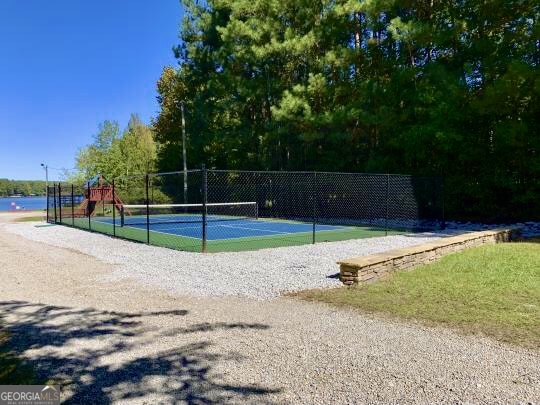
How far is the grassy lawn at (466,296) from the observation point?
4702 mm

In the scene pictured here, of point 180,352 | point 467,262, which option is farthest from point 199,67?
point 180,352

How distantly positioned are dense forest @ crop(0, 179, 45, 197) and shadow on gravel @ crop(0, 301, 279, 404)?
122753 mm

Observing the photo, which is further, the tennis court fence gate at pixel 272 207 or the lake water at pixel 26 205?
the lake water at pixel 26 205

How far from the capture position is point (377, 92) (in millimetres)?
20453

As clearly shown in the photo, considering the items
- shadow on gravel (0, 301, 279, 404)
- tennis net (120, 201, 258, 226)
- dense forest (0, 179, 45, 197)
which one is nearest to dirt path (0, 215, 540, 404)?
shadow on gravel (0, 301, 279, 404)

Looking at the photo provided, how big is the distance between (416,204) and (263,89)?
11646mm

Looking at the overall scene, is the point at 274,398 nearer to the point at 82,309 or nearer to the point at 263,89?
the point at 82,309

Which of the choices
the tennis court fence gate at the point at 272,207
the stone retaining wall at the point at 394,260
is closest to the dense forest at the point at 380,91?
the tennis court fence gate at the point at 272,207

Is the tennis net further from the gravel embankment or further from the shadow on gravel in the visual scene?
the shadow on gravel

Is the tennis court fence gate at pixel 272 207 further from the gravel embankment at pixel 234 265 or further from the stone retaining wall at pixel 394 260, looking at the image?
the stone retaining wall at pixel 394 260

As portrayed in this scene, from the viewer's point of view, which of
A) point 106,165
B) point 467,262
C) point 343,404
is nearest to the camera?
point 343,404

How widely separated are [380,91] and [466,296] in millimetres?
16192

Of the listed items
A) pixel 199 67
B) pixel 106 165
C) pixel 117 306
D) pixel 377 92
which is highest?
pixel 199 67

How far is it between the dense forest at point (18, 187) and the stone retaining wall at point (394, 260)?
121982mm
